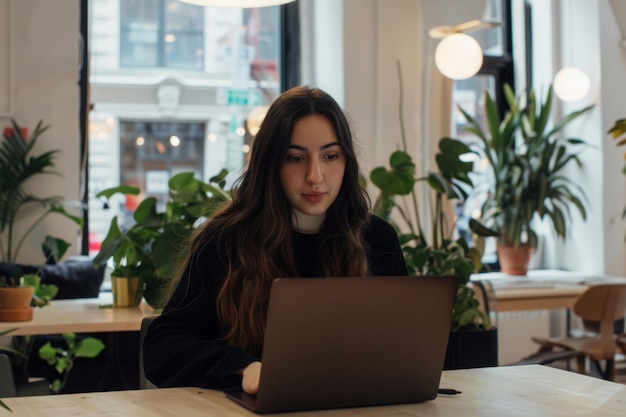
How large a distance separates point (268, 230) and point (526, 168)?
493 centimetres

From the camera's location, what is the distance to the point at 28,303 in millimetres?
3721

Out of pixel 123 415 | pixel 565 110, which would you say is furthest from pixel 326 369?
pixel 565 110

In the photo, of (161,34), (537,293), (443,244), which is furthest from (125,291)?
(161,34)

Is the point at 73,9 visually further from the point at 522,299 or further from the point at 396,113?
the point at 522,299

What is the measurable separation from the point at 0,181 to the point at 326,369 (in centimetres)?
457

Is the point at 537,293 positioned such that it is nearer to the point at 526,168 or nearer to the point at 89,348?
the point at 526,168

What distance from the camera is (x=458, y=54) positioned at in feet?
20.6

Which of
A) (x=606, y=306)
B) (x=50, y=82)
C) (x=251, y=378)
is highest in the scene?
(x=50, y=82)

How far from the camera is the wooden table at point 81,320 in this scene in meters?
3.60

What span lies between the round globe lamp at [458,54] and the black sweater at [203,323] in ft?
13.0

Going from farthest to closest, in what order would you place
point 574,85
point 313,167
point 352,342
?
1. point 574,85
2. point 313,167
3. point 352,342

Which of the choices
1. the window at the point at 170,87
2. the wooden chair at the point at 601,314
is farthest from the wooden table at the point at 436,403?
the window at the point at 170,87

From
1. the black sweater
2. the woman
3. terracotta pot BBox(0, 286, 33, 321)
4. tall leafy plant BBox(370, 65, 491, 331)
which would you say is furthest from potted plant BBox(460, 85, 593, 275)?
the woman

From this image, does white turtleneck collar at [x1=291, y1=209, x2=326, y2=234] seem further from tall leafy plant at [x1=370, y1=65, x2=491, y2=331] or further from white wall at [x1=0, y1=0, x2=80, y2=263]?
white wall at [x1=0, y1=0, x2=80, y2=263]
